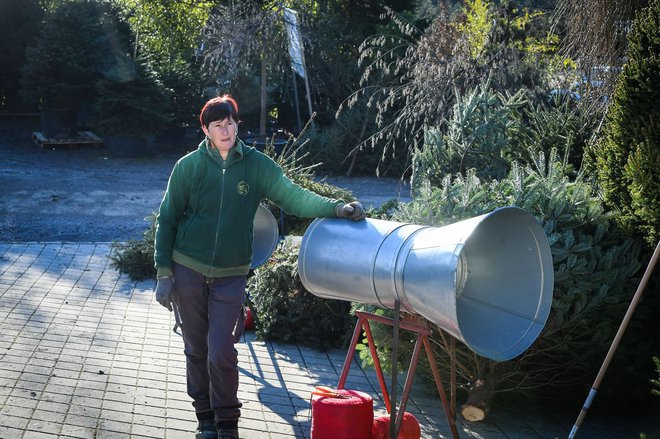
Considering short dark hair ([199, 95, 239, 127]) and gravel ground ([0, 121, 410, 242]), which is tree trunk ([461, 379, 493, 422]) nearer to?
short dark hair ([199, 95, 239, 127])

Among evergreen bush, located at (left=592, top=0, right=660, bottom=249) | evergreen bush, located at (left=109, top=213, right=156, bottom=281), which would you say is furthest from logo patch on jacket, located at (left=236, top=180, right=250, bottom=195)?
evergreen bush, located at (left=109, top=213, right=156, bottom=281)

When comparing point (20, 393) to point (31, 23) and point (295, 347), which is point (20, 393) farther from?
point (31, 23)

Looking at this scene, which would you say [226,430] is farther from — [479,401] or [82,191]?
[82,191]

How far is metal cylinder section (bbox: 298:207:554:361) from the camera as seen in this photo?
3789mm

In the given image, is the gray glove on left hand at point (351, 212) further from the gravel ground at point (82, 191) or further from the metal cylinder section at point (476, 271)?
the gravel ground at point (82, 191)

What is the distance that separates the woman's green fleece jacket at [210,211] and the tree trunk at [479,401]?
1506 millimetres

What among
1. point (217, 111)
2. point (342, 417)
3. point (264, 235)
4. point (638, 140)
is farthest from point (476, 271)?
point (264, 235)

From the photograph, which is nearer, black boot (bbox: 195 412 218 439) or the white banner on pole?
black boot (bbox: 195 412 218 439)

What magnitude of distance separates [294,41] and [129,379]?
962 cm

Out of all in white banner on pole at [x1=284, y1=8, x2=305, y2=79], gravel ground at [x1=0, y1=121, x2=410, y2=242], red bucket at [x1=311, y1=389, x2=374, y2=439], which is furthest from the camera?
white banner on pole at [x1=284, y1=8, x2=305, y2=79]

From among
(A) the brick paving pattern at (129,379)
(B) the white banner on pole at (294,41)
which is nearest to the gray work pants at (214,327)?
(A) the brick paving pattern at (129,379)

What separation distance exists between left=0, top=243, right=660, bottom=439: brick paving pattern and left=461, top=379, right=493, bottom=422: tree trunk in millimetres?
60

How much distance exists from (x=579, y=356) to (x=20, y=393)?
3.18 meters

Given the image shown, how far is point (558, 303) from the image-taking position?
4.70m
